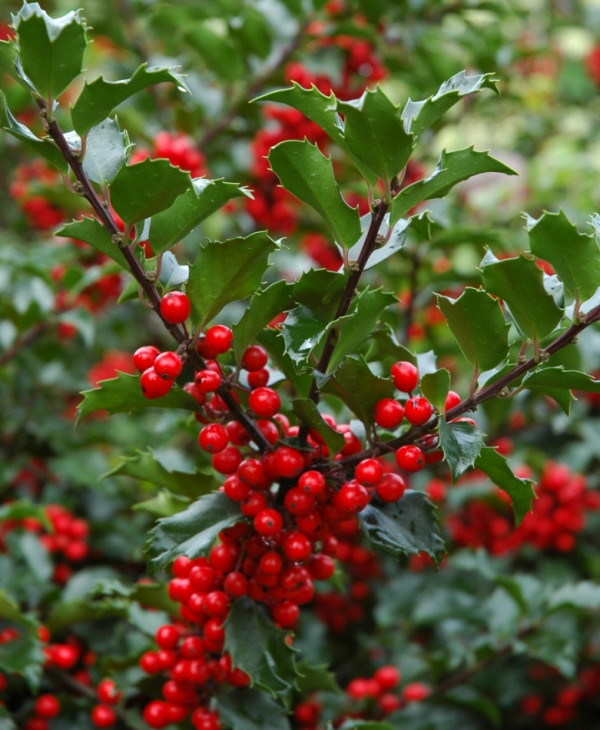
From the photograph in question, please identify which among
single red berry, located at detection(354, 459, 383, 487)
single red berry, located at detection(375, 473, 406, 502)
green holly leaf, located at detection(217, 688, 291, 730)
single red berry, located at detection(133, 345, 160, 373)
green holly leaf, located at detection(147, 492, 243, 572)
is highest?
single red berry, located at detection(133, 345, 160, 373)

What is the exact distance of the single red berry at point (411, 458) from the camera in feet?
3.64

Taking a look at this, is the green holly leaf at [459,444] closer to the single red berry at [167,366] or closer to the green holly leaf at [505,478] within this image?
the green holly leaf at [505,478]

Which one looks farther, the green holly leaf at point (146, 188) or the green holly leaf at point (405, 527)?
the green holly leaf at point (405, 527)

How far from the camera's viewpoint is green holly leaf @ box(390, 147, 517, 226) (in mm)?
1035

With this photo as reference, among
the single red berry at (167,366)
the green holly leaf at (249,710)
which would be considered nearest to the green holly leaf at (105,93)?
the single red berry at (167,366)

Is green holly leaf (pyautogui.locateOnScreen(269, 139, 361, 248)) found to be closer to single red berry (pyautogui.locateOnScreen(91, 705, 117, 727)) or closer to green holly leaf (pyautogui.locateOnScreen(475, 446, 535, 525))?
green holly leaf (pyautogui.locateOnScreen(475, 446, 535, 525))

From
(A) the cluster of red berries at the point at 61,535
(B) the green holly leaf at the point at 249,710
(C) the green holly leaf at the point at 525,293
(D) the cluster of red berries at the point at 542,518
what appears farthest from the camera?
(D) the cluster of red berries at the point at 542,518

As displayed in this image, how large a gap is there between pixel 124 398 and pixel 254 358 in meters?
0.22

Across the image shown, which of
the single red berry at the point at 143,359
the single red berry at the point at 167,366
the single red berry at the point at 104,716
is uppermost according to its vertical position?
the single red berry at the point at 167,366

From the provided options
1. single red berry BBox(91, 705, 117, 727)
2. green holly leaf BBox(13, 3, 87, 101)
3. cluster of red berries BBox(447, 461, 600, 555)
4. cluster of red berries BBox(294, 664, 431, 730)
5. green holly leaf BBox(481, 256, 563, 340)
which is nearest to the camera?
green holly leaf BBox(13, 3, 87, 101)

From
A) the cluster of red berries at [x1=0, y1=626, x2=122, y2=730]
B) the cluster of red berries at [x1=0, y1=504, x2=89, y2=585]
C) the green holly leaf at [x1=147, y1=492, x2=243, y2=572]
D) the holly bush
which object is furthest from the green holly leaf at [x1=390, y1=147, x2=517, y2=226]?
the cluster of red berries at [x1=0, y1=504, x2=89, y2=585]

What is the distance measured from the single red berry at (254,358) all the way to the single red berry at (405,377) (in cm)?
20

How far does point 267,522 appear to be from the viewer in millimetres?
1182

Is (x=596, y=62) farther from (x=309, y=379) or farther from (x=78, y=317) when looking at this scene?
(x=309, y=379)
